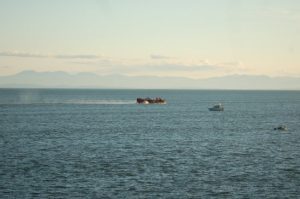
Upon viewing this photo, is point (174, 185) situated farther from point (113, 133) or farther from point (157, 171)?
point (113, 133)

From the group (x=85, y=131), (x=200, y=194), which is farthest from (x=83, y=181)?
(x=85, y=131)

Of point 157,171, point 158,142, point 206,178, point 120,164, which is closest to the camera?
point 206,178

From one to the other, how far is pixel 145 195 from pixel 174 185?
A: 15.5 ft

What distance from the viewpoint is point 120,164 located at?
62281mm

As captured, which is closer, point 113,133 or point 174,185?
point 174,185

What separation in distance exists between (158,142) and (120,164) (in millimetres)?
24652

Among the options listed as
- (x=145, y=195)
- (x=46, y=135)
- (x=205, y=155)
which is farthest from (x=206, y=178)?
(x=46, y=135)

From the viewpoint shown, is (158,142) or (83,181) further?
(158,142)

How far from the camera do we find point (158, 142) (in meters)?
86.5

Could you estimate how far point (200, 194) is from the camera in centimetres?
4766

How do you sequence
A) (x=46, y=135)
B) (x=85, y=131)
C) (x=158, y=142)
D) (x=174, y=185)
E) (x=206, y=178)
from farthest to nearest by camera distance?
(x=85, y=131)
(x=46, y=135)
(x=158, y=142)
(x=206, y=178)
(x=174, y=185)

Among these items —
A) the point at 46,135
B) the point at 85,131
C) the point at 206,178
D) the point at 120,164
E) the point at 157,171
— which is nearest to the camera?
the point at 206,178

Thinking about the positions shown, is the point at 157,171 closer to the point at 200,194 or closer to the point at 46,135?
the point at 200,194

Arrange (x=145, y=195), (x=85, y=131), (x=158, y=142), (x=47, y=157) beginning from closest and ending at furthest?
(x=145, y=195) < (x=47, y=157) < (x=158, y=142) < (x=85, y=131)
